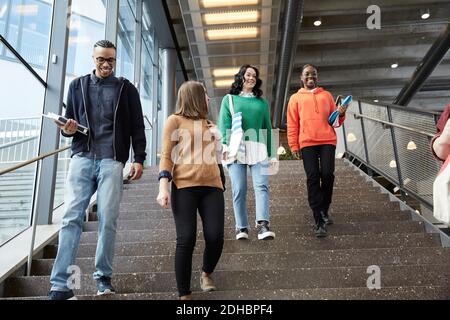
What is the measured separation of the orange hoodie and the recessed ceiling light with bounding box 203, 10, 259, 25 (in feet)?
17.3

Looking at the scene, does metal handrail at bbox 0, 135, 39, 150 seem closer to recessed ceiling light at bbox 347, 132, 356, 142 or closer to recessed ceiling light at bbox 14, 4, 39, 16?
recessed ceiling light at bbox 14, 4, 39, 16

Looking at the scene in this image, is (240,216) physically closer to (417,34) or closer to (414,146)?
(414,146)

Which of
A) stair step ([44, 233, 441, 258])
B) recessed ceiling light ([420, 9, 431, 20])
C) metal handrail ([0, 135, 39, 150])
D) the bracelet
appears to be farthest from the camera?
recessed ceiling light ([420, 9, 431, 20])

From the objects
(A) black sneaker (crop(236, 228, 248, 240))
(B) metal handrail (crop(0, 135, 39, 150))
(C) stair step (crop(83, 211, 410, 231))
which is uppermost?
(B) metal handrail (crop(0, 135, 39, 150))

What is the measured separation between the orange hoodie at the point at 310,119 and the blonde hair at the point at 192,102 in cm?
120

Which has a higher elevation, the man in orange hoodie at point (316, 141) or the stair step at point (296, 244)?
the man in orange hoodie at point (316, 141)

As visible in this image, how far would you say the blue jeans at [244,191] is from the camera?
301 centimetres

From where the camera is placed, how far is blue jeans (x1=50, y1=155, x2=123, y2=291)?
2.26 m

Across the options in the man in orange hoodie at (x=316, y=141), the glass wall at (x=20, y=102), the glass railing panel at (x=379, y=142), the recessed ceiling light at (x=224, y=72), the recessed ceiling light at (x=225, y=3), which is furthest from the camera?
the recessed ceiling light at (x=224, y=72)

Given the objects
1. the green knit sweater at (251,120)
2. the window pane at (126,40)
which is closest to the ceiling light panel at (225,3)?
the window pane at (126,40)

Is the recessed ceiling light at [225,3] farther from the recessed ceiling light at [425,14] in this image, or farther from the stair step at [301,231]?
the stair step at [301,231]

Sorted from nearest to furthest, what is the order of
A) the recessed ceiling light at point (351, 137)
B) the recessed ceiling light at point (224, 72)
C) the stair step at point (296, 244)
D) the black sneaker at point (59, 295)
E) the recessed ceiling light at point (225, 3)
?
the black sneaker at point (59, 295) → the stair step at point (296, 244) → the recessed ceiling light at point (351, 137) → the recessed ceiling light at point (225, 3) → the recessed ceiling light at point (224, 72)

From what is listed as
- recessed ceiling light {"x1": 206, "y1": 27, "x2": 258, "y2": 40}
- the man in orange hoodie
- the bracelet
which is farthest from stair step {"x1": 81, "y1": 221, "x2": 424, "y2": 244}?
recessed ceiling light {"x1": 206, "y1": 27, "x2": 258, "y2": 40}

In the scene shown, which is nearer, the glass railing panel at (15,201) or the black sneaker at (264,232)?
the black sneaker at (264,232)
